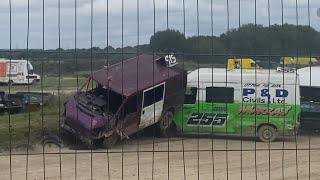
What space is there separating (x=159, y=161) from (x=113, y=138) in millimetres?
3152

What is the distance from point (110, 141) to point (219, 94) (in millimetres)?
3181

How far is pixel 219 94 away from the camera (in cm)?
1498

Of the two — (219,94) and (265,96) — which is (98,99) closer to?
(219,94)

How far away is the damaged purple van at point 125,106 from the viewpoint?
12.5m

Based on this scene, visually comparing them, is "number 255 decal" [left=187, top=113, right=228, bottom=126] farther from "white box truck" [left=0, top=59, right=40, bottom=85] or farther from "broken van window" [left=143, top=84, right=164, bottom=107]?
"white box truck" [left=0, top=59, right=40, bottom=85]

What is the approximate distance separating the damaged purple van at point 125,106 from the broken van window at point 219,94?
0.79 metres

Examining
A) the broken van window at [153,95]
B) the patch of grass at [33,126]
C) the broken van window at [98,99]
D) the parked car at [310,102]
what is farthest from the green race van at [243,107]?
the patch of grass at [33,126]

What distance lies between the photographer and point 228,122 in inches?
585

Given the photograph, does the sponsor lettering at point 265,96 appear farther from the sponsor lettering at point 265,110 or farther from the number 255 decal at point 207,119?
the number 255 decal at point 207,119

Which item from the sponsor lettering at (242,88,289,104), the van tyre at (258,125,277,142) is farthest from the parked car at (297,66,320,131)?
the sponsor lettering at (242,88,289,104)

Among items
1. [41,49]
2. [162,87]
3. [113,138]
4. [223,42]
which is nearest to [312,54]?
[223,42]

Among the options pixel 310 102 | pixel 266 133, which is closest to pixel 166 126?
pixel 266 133

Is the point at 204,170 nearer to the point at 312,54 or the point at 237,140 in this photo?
the point at 237,140

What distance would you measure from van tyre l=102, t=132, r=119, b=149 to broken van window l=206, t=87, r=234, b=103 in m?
2.60
